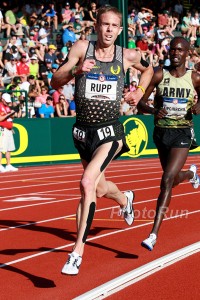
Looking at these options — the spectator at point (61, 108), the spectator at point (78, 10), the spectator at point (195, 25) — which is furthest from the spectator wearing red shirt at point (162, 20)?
the spectator at point (61, 108)

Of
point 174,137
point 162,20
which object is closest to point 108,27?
point 174,137

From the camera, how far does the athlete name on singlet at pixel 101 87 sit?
316 inches

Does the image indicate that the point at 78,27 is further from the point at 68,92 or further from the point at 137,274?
the point at 137,274

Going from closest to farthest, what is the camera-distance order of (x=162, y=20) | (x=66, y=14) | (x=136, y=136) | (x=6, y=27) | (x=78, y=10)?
1. (x=136, y=136)
2. (x=6, y=27)
3. (x=66, y=14)
4. (x=78, y=10)
5. (x=162, y=20)

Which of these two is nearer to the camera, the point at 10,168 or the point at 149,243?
the point at 149,243

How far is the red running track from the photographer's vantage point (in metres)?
7.12

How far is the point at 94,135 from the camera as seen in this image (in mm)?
8094

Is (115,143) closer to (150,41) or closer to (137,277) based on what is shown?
(137,277)

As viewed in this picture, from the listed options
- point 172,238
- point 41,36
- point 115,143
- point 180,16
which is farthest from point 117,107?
point 180,16

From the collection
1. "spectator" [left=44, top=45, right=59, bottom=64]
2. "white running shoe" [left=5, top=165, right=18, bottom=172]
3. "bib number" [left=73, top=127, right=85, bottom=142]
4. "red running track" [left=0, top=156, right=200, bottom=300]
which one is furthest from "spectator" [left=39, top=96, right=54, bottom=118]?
"bib number" [left=73, top=127, right=85, bottom=142]

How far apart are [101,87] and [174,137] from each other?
195 cm

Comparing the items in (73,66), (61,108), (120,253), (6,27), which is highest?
(73,66)

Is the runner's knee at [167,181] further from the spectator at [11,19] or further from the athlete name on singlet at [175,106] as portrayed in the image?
the spectator at [11,19]

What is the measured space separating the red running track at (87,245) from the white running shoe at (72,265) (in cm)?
14
